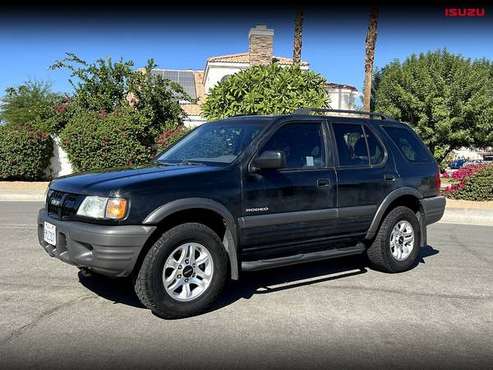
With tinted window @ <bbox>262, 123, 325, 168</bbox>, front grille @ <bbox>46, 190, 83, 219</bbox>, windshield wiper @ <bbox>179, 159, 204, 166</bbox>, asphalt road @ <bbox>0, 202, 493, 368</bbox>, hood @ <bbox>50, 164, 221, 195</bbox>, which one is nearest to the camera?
asphalt road @ <bbox>0, 202, 493, 368</bbox>

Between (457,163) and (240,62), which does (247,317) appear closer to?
(240,62)

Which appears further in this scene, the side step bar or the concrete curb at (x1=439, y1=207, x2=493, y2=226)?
the concrete curb at (x1=439, y1=207, x2=493, y2=226)

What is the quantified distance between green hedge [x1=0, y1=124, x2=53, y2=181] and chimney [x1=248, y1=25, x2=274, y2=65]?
34.5ft

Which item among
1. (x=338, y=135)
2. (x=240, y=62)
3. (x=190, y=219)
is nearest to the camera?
(x=190, y=219)

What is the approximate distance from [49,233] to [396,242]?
159 inches

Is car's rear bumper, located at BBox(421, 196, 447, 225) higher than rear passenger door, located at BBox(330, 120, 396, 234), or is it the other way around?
rear passenger door, located at BBox(330, 120, 396, 234)

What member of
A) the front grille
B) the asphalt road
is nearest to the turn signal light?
the front grille

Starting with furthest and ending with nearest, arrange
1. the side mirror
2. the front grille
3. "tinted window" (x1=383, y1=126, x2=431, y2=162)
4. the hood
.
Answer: "tinted window" (x1=383, y1=126, x2=431, y2=162), the side mirror, the front grille, the hood

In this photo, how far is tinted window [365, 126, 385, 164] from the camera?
606cm

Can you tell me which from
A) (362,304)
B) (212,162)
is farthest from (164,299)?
(362,304)

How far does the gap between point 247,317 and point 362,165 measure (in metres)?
2.38

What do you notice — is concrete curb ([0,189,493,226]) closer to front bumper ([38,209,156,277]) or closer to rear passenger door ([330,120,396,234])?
rear passenger door ([330,120,396,234])

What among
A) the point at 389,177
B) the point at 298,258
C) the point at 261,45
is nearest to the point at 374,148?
the point at 389,177

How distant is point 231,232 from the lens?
4691 mm
